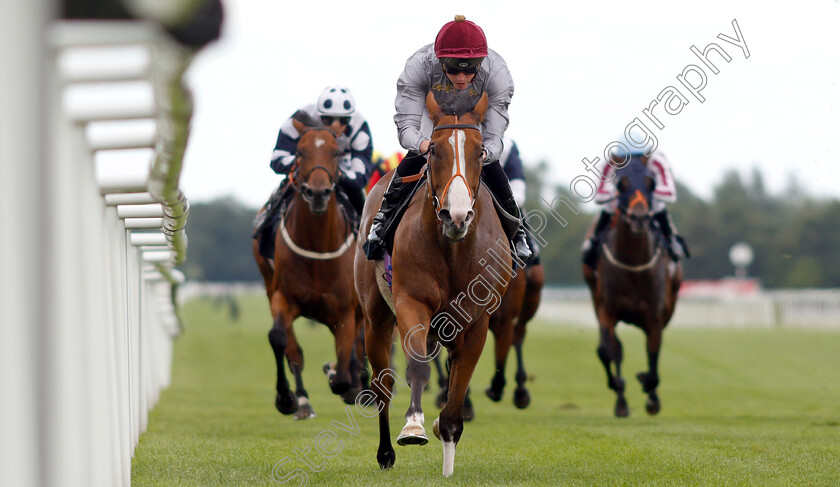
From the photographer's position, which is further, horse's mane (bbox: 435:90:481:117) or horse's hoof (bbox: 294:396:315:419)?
horse's hoof (bbox: 294:396:315:419)

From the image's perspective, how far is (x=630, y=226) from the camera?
36.8ft

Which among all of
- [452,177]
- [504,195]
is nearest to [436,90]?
[504,195]

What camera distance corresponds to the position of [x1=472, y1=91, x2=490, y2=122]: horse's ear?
610cm

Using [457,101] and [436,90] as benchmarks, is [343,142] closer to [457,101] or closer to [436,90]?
[436,90]

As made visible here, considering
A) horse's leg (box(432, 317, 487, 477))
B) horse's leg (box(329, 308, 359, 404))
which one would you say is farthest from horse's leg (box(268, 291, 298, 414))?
horse's leg (box(432, 317, 487, 477))

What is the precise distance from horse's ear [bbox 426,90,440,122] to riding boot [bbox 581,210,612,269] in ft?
20.2

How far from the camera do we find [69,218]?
3150 millimetres

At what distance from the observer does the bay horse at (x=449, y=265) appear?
5676 millimetres

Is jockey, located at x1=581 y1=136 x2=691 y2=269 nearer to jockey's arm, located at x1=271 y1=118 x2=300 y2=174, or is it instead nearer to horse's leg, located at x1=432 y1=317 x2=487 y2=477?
jockey's arm, located at x1=271 y1=118 x2=300 y2=174

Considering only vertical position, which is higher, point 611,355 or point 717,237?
point 611,355

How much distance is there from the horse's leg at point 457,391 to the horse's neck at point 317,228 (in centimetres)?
276

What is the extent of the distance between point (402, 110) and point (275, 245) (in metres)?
3.05

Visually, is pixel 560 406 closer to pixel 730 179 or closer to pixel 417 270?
pixel 417 270

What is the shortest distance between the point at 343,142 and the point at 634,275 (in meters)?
3.73
